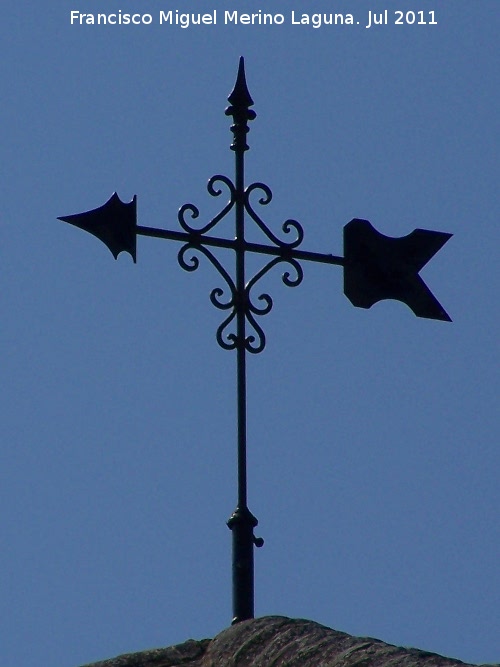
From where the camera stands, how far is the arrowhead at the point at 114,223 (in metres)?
4.87

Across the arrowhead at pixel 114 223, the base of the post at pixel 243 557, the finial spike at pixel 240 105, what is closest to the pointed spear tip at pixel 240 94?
the finial spike at pixel 240 105

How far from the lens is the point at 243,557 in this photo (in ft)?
14.9

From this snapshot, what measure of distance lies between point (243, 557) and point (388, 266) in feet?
4.44

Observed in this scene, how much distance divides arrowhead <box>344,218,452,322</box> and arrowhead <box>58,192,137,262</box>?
0.81 metres

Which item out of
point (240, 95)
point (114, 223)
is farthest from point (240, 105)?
point (114, 223)

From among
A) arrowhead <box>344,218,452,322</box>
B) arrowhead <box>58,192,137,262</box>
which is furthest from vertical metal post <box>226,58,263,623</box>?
arrowhead <box>344,218,452,322</box>

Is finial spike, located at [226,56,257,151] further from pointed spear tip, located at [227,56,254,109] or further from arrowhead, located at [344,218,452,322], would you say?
arrowhead, located at [344,218,452,322]

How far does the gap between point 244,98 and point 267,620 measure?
1936 millimetres

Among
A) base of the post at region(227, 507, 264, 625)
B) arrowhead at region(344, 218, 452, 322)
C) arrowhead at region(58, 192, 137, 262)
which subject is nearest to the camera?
base of the post at region(227, 507, 264, 625)

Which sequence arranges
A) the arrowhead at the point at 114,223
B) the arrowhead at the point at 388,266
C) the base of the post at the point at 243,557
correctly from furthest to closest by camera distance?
the arrowhead at the point at 388,266 → the arrowhead at the point at 114,223 → the base of the post at the point at 243,557

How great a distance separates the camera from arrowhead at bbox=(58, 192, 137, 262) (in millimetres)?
4871

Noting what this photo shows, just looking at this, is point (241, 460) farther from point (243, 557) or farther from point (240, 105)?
point (240, 105)

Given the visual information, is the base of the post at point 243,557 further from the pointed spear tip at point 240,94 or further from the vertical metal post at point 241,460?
the pointed spear tip at point 240,94

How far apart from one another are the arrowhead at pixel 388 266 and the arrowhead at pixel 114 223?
2.67 feet
